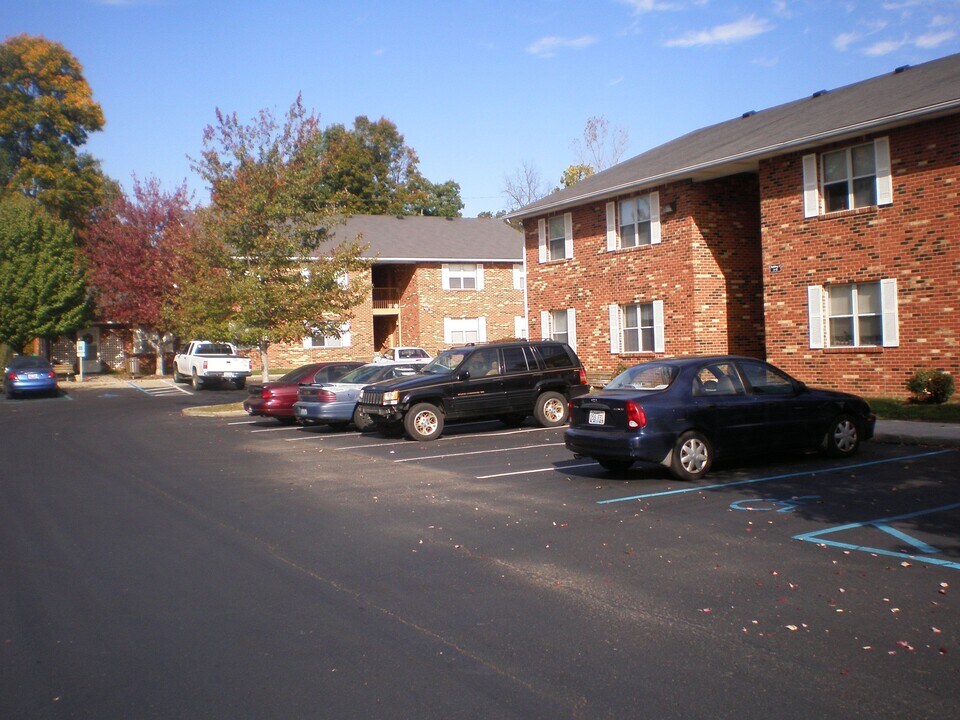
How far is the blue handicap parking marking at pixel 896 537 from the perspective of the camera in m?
7.15

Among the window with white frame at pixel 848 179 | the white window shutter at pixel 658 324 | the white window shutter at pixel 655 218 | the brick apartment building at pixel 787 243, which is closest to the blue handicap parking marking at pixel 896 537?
the brick apartment building at pixel 787 243

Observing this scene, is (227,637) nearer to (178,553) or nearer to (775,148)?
(178,553)

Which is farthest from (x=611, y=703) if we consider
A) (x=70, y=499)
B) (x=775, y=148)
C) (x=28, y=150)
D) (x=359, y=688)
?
(x=28, y=150)

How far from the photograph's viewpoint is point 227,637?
576 cm

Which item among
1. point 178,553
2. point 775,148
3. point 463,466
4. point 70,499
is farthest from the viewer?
point 775,148

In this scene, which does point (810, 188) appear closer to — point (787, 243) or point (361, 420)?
point (787, 243)

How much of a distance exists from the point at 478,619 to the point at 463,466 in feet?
24.0

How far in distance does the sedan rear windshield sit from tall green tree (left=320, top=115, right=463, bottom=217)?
166ft

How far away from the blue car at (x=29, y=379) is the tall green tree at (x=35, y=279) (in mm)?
7533

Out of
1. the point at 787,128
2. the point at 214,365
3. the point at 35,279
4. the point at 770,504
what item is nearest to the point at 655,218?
the point at 787,128

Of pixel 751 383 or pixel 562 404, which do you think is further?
pixel 562 404

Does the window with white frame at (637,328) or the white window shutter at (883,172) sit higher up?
the white window shutter at (883,172)

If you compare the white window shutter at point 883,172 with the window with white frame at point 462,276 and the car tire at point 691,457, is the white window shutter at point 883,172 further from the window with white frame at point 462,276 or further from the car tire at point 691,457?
the window with white frame at point 462,276

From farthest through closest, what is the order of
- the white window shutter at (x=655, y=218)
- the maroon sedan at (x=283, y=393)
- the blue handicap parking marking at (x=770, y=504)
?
1. the white window shutter at (x=655, y=218)
2. the maroon sedan at (x=283, y=393)
3. the blue handicap parking marking at (x=770, y=504)
